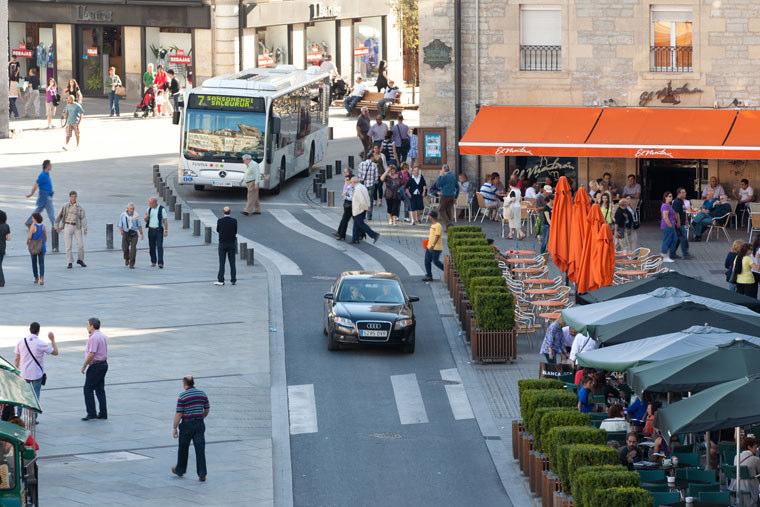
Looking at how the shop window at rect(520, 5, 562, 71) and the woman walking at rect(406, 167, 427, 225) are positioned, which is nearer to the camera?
the woman walking at rect(406, 167, 427, 225)

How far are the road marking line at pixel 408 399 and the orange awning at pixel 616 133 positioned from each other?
14.2 meters

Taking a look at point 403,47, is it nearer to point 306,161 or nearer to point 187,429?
point 306,161

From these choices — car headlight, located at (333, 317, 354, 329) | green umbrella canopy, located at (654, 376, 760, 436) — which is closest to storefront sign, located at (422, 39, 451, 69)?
car headlight, located at (333, 317, 354, 329)

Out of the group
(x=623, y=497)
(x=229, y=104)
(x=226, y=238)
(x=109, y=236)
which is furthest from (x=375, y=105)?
(x=623, y=497)

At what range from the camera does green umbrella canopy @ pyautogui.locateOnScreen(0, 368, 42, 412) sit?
18.9 meters

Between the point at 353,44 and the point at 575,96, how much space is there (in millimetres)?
24686

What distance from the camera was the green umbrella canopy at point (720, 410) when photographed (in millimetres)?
18938

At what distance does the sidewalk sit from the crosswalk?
0.51 m

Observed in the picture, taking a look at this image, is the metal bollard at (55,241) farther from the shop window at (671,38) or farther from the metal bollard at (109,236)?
the shop window at (671,38)

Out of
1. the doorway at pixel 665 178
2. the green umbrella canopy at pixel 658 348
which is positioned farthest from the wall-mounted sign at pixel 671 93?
the green umbrella canopy at pixel 658 348

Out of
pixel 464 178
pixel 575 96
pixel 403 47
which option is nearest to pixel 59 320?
pixel 464 178

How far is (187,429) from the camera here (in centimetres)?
2138

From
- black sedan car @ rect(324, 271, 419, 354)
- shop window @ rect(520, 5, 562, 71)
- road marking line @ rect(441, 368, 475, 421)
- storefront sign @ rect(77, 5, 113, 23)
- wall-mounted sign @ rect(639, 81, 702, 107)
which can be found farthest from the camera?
storefront sign @ rect(77, 5, 113, 23)

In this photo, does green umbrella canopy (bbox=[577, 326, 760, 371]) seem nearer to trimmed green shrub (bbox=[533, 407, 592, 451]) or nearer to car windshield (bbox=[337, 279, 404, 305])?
trimmed green shrub (bbox=[533, 407, 592, 451])
